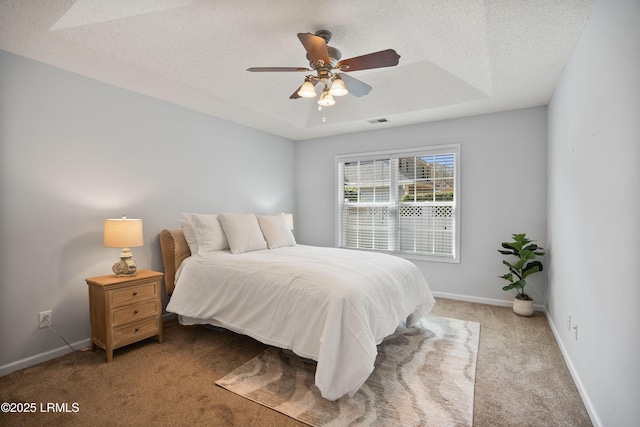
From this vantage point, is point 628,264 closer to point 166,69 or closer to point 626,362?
point 626,362

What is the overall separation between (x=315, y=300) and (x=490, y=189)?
10.1 ft

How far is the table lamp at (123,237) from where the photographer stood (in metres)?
2.70

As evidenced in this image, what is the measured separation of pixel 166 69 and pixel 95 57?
0.54 metres

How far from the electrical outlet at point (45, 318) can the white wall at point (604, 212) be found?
3.87 meters

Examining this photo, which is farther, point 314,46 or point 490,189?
point 490,189

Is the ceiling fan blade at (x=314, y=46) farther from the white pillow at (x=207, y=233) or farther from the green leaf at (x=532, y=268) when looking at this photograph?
the green leaf at (x=532, y=268)

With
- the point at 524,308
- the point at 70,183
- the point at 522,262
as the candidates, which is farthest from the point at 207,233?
the point at 524,308

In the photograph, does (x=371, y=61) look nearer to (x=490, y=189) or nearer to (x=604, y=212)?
(x=604, y=212)

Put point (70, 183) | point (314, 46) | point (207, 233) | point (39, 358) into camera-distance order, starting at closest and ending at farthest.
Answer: point (314, 46)
point (39, 358)
point (70, 183)
point (207, 233)

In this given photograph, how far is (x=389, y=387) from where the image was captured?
2.17 metres

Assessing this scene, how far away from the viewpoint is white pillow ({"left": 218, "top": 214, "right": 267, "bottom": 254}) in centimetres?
331

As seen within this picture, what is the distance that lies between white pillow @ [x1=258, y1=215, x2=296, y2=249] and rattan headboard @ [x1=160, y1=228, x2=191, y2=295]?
883 millimetres

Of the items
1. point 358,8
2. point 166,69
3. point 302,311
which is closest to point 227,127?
point 166,69

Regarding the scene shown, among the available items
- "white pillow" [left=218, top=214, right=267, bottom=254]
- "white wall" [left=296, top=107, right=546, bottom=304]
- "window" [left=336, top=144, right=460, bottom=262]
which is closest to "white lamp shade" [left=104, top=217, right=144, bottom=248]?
"white pillow" [left=218, top=214, right=267, bottom=254]
